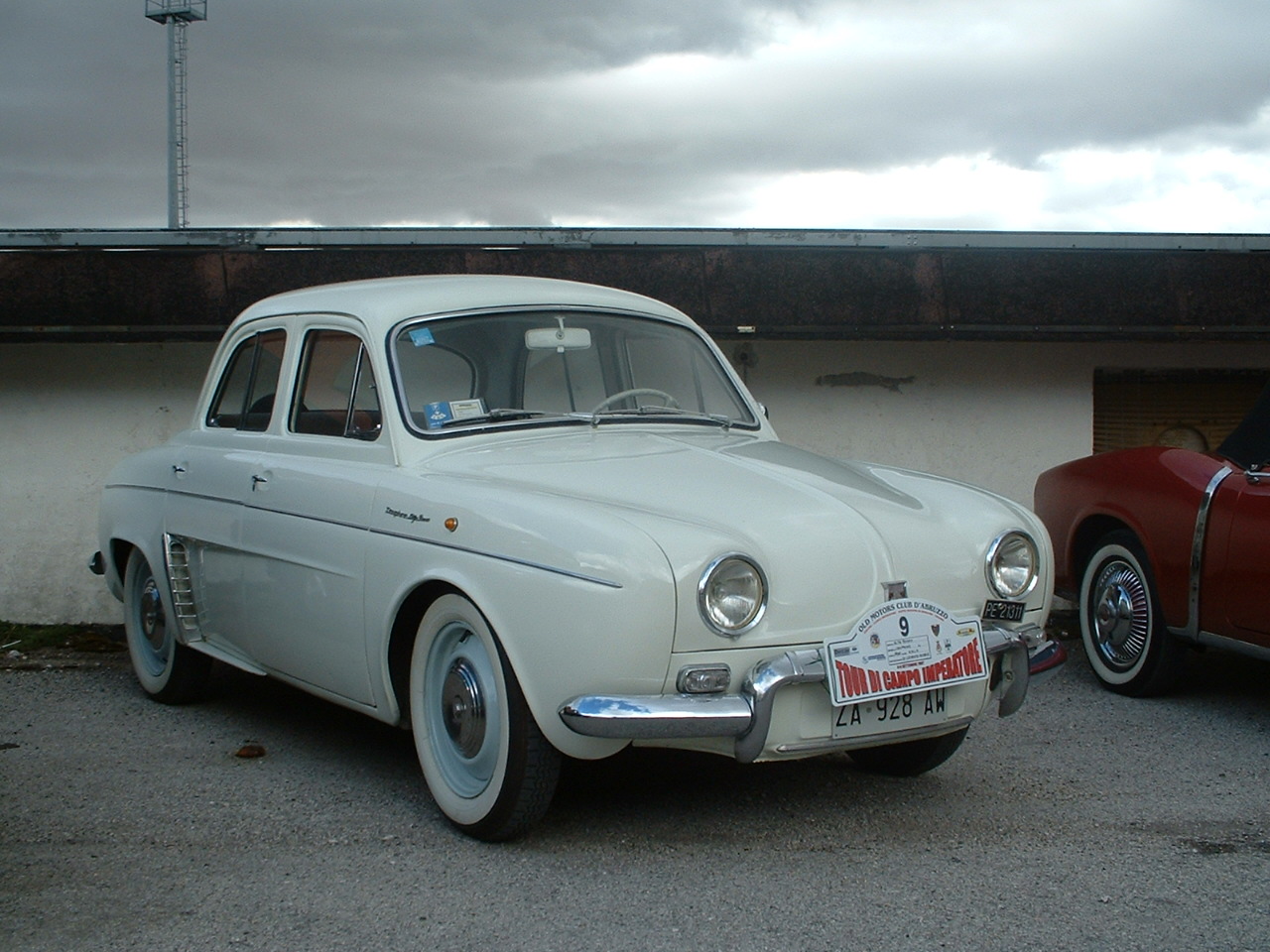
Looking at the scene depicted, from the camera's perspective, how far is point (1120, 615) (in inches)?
241

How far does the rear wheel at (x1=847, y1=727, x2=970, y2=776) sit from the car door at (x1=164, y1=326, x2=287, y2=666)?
2329mm

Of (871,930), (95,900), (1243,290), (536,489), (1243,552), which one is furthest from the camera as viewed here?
(1243,290)

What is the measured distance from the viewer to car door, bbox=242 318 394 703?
4309 mm

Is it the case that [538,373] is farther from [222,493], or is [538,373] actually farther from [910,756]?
[910,756]

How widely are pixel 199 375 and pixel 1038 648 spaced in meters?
5.72

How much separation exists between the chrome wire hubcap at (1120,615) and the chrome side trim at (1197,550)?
0.35 meters

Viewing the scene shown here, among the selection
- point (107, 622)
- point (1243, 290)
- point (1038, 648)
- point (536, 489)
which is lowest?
point (107, 622)

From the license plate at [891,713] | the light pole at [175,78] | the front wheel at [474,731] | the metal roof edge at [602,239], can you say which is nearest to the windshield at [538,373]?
the front wheel at [474,731]

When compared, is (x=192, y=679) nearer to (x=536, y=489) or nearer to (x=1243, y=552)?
(x=536, y=489)

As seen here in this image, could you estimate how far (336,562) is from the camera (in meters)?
4.35

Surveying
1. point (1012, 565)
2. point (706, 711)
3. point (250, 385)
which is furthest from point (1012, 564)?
point (250, 385)

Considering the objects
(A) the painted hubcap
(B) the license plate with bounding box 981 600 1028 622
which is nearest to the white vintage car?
(B) the license plate with bounding box 981 600 1028 622

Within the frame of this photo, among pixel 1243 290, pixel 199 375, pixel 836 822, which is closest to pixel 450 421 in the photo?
pixel 836 822

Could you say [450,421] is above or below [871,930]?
above
